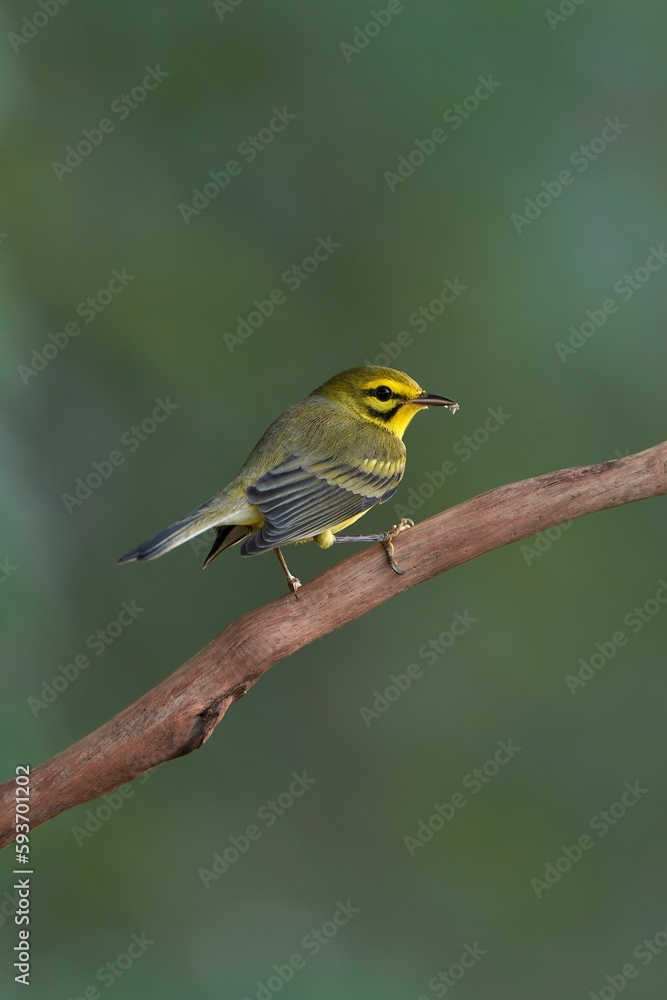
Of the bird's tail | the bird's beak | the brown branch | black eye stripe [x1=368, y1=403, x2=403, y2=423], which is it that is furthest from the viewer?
black eye stripe [x1=368, y1=403, x2=403, y2=423]

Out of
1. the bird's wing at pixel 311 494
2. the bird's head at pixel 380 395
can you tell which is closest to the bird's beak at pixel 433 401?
the bird's head at pixel 380 395

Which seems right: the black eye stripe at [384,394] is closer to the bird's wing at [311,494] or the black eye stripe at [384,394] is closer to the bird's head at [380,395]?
the bird's head at [380,395]

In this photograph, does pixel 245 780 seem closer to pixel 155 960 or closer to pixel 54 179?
pixel 155 960

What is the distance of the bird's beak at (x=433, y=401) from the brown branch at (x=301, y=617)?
17.4 inches

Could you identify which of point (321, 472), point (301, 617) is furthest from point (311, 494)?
point (301, 617)

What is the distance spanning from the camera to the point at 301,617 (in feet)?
9.46

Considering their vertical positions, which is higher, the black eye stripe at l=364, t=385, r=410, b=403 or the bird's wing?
the black eye stripe at l=364, t=385, r=410, b=403

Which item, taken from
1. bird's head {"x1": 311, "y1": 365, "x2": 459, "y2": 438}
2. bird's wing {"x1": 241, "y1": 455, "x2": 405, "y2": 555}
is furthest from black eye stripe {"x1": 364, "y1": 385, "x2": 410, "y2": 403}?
bird's wing {"x1": 241, "y1": 455, "x2": 405, "y2": 555}

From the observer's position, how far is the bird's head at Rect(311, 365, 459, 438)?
330cm

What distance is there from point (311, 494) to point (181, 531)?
0.45m

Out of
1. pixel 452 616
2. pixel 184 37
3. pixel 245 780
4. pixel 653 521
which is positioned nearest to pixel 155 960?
pixel 245 780

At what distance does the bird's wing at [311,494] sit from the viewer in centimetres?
290

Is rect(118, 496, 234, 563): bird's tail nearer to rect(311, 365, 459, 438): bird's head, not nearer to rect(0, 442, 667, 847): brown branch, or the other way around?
rect(0, 442, 667, 847): brown branch

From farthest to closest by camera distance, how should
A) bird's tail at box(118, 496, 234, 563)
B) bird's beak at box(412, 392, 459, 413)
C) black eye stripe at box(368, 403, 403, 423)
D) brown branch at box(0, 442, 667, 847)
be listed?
1. black eye stripe at box(368, 403, 403, 423)
2. bird's beak at box(412, 392, 459, 413)
3. brown branch at box(0, 442, 667, 847)
4. bird's tail at box(118, 496, 234, 563)
